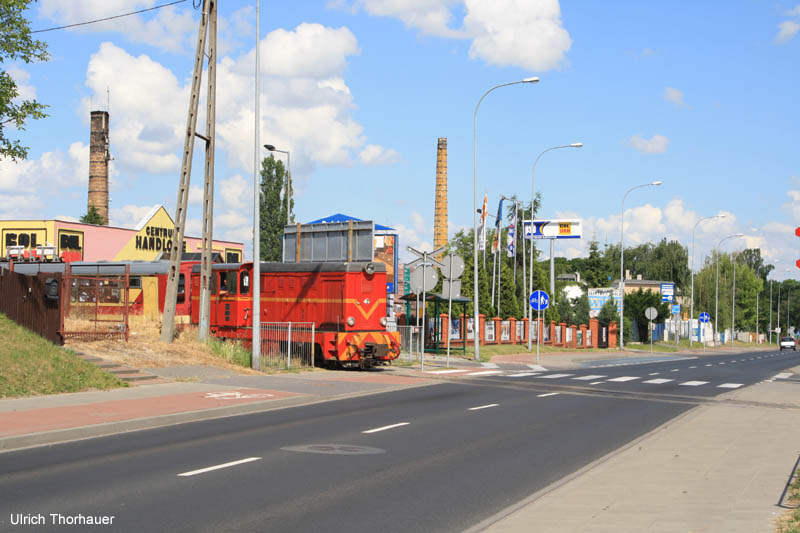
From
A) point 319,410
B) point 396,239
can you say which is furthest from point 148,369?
point 396,239

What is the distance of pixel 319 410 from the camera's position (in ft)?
55.5

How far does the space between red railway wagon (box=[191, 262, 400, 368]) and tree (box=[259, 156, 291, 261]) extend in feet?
107

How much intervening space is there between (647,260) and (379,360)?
132358 mm

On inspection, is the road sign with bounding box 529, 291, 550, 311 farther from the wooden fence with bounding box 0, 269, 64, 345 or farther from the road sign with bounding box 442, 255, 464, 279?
the wooden fence with bounding box 0, 269, 64, 345

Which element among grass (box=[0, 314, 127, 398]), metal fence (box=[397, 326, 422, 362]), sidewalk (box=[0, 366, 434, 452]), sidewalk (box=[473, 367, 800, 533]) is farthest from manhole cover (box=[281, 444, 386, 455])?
metal fence (box=[397, 326, 422, 362])

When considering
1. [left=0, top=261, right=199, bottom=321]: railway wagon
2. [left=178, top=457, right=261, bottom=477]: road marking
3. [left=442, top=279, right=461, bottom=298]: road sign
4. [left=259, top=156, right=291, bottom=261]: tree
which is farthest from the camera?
[left=259, top=156, right=291, bottom=261]: tree

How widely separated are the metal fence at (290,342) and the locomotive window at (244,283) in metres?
1.95

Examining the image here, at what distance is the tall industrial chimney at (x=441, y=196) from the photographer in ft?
A: 258

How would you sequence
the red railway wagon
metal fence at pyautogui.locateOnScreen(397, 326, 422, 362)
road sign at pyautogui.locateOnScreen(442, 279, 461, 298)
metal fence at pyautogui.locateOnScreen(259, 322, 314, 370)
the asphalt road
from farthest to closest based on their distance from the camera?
1. metal fence at pyautogui.locateOnScreen(397, 326, 422, 362)
2. road sign at pyautogui.locateOnScreen(442, 279, 461, 298)
3. the red railway wagon
4. metal fence at pyautogui.locateOnScreen(259, 322, 314, 370)
5. the asphalt road

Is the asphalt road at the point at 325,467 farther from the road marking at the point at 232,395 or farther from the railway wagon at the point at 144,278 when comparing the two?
the railway wagon at the point at 144,278

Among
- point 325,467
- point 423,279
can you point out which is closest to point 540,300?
point 423,279

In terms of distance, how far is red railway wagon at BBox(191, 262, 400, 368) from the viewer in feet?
87.7

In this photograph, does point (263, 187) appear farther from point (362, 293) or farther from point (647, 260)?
point (647, 260)

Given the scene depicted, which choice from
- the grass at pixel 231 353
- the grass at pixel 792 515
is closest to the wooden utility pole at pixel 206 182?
the grass at pixel 231 353
